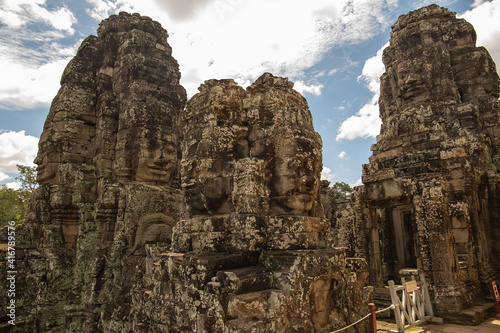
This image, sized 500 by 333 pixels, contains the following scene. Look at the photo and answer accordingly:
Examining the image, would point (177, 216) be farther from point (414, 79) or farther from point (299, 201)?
point (414, 79)

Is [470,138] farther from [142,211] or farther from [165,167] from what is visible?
[142,211]

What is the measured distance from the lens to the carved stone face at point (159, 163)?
754cm

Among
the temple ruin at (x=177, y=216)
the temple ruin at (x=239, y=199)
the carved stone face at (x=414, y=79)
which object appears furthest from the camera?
the carved stone face at (x=414, y=79)

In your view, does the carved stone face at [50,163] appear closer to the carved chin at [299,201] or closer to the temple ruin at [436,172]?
the carved chin at [299,201]

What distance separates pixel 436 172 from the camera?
8.16 metres

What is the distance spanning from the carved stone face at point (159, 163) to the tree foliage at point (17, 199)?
17.6 meters

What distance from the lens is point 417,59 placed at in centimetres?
1163

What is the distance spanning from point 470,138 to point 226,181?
8816 mm

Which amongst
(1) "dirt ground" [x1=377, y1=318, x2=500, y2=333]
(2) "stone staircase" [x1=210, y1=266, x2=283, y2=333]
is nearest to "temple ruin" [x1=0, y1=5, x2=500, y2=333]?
(2) "stone staircase" [x1=210, y1=266, x2=283, y2=333]

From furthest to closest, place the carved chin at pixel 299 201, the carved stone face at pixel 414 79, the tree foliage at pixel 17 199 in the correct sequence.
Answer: the tree foliage at pixel 17 199 → the carved stone face at pixel 414 79 → the carved chin at pixel 299 201

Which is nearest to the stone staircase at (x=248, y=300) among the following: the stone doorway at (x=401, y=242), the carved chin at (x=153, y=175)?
the carved chin at (x=153, y=175)

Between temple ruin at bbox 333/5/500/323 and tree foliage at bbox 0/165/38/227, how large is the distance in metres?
20.6

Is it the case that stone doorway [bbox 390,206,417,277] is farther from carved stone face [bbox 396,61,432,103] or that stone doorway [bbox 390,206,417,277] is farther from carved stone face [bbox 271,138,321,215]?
carved stone face [bbox 271,138,321,215]

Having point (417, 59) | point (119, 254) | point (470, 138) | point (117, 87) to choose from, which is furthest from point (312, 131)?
point (417, 59)
